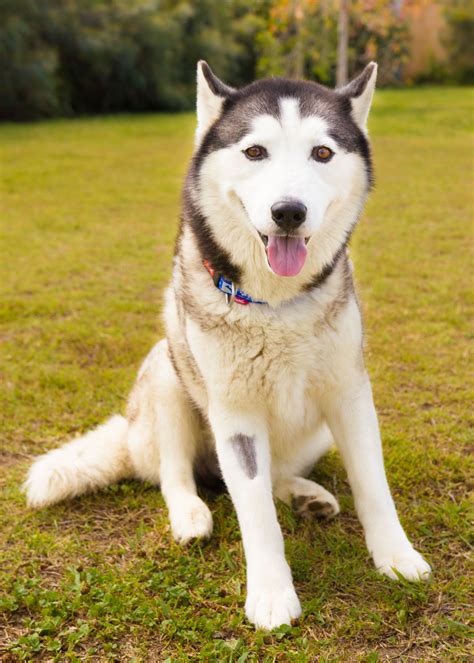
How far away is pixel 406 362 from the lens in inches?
171

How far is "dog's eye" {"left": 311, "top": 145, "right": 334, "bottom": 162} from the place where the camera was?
237 cm

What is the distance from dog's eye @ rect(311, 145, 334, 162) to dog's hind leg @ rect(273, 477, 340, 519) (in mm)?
1274

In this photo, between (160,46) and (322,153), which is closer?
(322,153)

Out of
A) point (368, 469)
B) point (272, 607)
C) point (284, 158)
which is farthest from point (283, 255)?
point (272, 607)

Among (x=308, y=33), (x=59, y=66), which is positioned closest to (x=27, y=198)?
(x=308, y=33)

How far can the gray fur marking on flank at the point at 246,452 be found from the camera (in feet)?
8.24

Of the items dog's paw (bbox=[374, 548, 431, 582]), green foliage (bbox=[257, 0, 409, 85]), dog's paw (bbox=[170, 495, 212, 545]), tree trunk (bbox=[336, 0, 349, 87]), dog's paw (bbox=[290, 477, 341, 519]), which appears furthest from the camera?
green foliage (bbox=[257, 0, 409, 85])

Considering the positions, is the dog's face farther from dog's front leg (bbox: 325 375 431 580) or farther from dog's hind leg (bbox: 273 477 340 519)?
dog's hind leg (bbox: 273 477 340 519)

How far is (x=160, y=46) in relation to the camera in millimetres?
19844

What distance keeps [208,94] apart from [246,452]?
1225 millimetres

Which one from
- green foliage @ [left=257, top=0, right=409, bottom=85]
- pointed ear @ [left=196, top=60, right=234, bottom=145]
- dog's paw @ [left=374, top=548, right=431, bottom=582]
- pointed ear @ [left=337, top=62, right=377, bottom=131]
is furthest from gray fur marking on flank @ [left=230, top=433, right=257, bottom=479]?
green foliage @ [left=257, top=0, right=409, bottom=85]

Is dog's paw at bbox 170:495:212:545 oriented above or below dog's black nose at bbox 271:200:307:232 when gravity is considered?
below

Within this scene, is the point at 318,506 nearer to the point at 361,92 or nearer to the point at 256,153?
the point at 256,153

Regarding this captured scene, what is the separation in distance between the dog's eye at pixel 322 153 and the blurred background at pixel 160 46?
39.1ft
